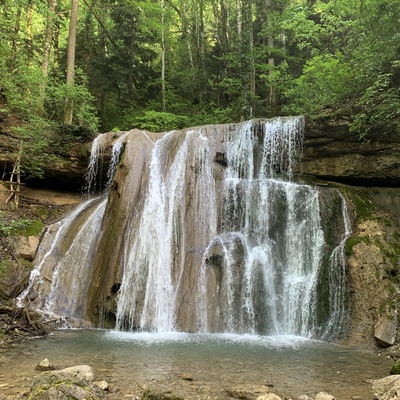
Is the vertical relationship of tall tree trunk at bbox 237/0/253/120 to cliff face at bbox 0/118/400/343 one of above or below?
above

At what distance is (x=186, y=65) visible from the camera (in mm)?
25422

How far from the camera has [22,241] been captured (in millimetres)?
11234

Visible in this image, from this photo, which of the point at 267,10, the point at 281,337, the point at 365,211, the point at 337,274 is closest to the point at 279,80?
the point at 267,10

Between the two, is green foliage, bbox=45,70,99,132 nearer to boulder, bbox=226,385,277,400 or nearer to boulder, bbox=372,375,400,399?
boulder, bbox=226,385,277,400

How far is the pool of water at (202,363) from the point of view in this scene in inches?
196

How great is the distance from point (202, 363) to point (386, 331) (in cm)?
443

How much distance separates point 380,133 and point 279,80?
31.7 ft

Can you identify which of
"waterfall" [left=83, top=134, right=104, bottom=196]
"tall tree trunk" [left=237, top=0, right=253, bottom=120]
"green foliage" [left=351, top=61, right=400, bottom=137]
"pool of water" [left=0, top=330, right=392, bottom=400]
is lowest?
"pool of water" [left=0, top=330, right=392, bottom=400]

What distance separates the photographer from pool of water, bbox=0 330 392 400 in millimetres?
4969

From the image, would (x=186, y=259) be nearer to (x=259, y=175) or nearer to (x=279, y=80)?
(x=259, y=175)

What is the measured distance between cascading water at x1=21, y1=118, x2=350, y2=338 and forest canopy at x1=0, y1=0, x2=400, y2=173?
310 cm

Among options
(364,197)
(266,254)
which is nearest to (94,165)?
(266,254)

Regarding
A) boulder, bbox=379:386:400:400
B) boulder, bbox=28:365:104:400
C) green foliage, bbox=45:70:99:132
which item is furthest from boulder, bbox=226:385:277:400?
green foliage, bbox=45:70:99:132

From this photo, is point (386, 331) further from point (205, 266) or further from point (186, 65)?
point (186, 65)
